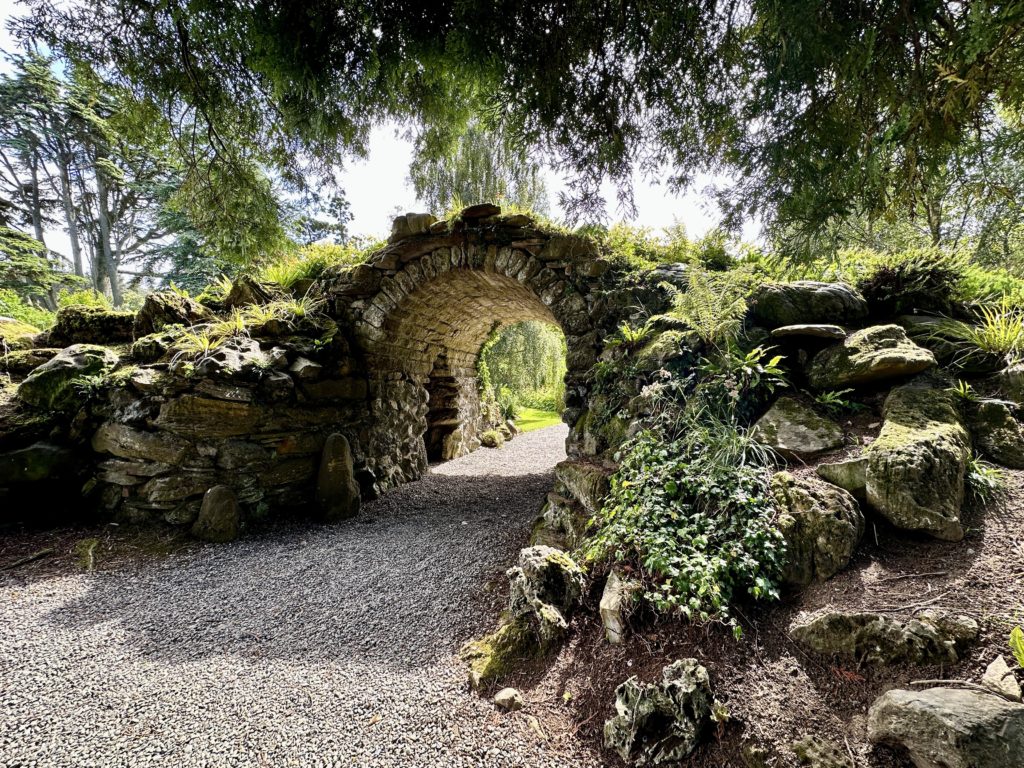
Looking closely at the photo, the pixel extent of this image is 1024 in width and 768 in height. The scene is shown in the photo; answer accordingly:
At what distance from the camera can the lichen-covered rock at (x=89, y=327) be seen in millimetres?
4375

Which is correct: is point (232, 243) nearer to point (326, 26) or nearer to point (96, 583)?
point (326, 26)

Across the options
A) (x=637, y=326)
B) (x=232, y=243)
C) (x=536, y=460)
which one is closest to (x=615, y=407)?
(x=637, y=326)

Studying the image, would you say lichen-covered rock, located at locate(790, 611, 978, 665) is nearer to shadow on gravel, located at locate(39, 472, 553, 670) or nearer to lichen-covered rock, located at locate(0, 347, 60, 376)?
shadow on gravel, located at locate(39, 472, 553, 670)

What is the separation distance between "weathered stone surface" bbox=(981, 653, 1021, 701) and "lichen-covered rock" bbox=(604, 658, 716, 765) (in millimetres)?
813

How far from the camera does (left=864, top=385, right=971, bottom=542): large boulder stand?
1780 millimetres

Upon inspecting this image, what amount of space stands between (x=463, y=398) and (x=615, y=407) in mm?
4594

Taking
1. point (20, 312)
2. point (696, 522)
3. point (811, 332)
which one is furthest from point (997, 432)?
point (20, 312)

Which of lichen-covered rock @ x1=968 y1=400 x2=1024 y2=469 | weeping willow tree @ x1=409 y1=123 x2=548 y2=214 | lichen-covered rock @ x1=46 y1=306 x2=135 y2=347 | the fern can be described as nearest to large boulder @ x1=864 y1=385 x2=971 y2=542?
lichen-covered rock @ x1=968 y1=400 x2=1024 y2=469

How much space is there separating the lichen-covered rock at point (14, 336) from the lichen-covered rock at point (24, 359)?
10 cm

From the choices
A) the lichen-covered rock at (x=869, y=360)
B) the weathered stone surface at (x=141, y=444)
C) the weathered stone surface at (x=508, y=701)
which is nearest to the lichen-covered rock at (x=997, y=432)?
the lichen-covered rock at (x=869, y=360)

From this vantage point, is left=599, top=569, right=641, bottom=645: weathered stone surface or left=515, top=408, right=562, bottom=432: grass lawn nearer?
left=599, top=569, right=641, bottom=645: weathered stone surface

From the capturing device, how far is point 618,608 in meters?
1.96

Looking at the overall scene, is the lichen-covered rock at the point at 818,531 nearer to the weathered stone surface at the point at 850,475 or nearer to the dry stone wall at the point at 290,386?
the weathered stone surface at the point at 850,475

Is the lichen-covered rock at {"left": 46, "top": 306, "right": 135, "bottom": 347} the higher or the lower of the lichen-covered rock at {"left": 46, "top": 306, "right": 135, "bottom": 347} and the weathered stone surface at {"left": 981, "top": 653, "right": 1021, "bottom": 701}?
the higher
